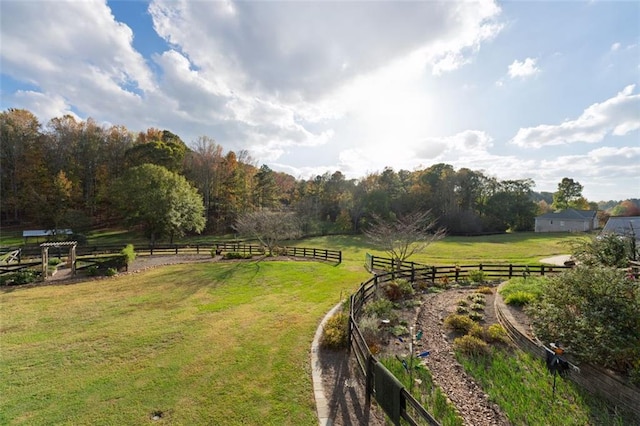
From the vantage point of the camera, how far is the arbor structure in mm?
28406

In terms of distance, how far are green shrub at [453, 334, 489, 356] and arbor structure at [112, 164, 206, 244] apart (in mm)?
29010

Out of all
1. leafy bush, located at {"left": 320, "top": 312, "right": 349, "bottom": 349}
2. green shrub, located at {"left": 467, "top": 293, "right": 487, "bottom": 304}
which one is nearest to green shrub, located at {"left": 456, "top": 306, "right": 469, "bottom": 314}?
green shrub, located at {"left": 467, "top": 293, "right": 487, "bottom": 304}

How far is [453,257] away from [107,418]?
28.2 meters

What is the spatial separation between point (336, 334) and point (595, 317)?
6363mm

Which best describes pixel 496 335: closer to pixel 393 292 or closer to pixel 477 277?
pixel 393 292

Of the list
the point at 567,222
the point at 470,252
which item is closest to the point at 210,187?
the point at 470,252

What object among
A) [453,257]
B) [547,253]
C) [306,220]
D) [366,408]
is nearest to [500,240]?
[547,253]

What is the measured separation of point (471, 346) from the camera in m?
7.46

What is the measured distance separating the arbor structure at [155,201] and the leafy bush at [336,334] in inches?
1035

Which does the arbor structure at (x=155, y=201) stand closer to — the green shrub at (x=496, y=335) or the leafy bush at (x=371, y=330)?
the leafy bush at (x=371, y=330)

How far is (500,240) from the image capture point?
129 feet

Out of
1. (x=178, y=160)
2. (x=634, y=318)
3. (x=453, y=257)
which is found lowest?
(x=453, y=257)

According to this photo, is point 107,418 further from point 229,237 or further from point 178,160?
point 178,160

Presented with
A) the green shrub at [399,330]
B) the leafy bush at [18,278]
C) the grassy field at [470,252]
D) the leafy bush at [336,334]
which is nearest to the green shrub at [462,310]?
the green shrub at [399,330]
